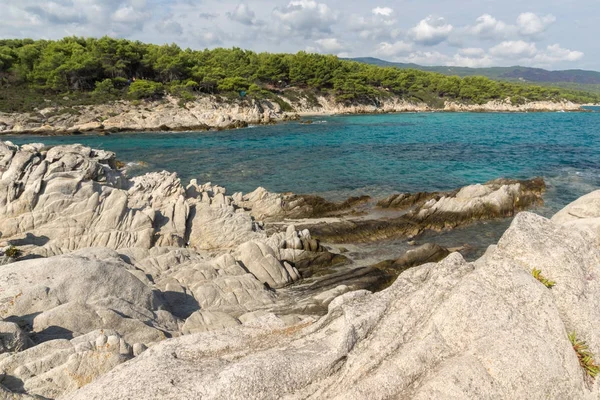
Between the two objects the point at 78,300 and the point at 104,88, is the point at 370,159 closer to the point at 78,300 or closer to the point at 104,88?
the point at 78,300

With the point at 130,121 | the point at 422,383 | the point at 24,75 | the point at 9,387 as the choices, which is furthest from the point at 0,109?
the point at 422,383

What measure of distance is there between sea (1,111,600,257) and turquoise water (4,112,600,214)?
11cm

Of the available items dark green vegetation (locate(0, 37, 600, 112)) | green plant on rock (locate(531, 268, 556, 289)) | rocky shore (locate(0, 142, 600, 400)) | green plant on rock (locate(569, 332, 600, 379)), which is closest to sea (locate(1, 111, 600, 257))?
rocky shore (locate(0, 142, 600, 400))

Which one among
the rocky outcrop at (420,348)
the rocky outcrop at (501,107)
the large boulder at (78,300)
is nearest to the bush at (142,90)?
the large boulder at (78,300)

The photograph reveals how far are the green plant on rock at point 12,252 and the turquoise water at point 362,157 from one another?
21.4 metres

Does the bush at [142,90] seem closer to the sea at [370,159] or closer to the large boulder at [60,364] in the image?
the sea at [370,159]

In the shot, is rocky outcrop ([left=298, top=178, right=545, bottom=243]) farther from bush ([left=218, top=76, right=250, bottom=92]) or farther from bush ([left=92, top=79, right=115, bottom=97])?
bush ([left=218, top=76, right=250, bottom=92])

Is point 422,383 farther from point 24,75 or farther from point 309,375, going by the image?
point 24,75

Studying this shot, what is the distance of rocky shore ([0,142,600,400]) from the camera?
252 inches

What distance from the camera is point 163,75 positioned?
109750 mm

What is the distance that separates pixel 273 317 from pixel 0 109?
316 ft

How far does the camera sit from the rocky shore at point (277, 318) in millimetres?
6398

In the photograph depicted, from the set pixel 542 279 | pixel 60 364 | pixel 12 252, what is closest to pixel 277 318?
pixel 60 364

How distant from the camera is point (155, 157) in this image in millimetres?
52281
